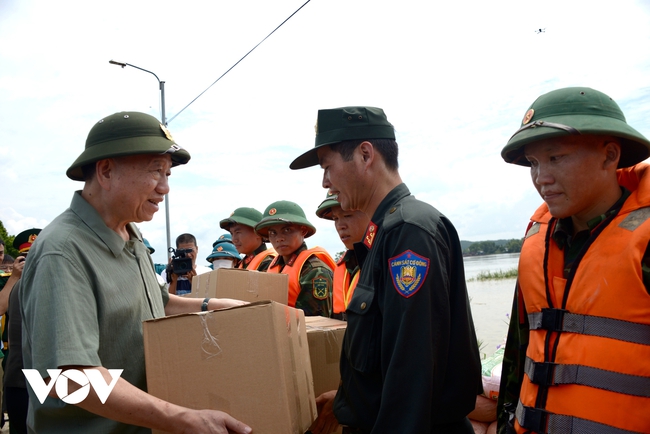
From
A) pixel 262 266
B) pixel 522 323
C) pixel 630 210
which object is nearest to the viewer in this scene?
pixel 630 210

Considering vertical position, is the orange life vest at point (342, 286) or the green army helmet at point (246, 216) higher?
the green army helmet at point (246, 216)

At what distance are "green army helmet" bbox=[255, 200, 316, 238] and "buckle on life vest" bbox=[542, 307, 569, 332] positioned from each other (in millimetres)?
2952

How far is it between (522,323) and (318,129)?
1.21 m

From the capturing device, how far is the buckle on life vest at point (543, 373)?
1.76 meters

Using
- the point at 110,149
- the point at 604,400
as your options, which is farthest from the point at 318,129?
the point at 604,400

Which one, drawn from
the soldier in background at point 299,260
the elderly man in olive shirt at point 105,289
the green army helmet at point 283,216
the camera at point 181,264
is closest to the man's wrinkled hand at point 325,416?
the elderly man in olive shirt at point 105,289

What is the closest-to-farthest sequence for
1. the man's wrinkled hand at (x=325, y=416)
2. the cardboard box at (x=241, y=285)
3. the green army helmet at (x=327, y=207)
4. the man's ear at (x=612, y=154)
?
the man's ear at (x=612, y=154) → the man's wrinkled hand at (x=325, y=416) → the cardboard box at (x=241, y=285) → the green army helmet at (x=327, y=207)

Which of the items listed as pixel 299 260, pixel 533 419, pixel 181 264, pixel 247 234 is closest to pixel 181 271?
pixel 181 264

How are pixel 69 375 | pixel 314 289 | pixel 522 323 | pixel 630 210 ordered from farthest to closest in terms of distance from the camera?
1. pixel 314 289
2. pixel 522 323
3. pixel 630 210
4. pixel 69 375

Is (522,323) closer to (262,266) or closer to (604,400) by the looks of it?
(604,400)

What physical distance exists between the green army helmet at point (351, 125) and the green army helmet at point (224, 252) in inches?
185

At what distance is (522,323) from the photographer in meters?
→ 2.11

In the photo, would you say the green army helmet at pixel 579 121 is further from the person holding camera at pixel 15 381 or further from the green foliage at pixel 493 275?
the green foliage at pixel 493 275

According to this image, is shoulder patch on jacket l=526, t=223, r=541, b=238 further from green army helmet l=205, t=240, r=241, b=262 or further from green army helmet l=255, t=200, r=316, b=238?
green army helmet l=205, t=240, r=241, b=262
